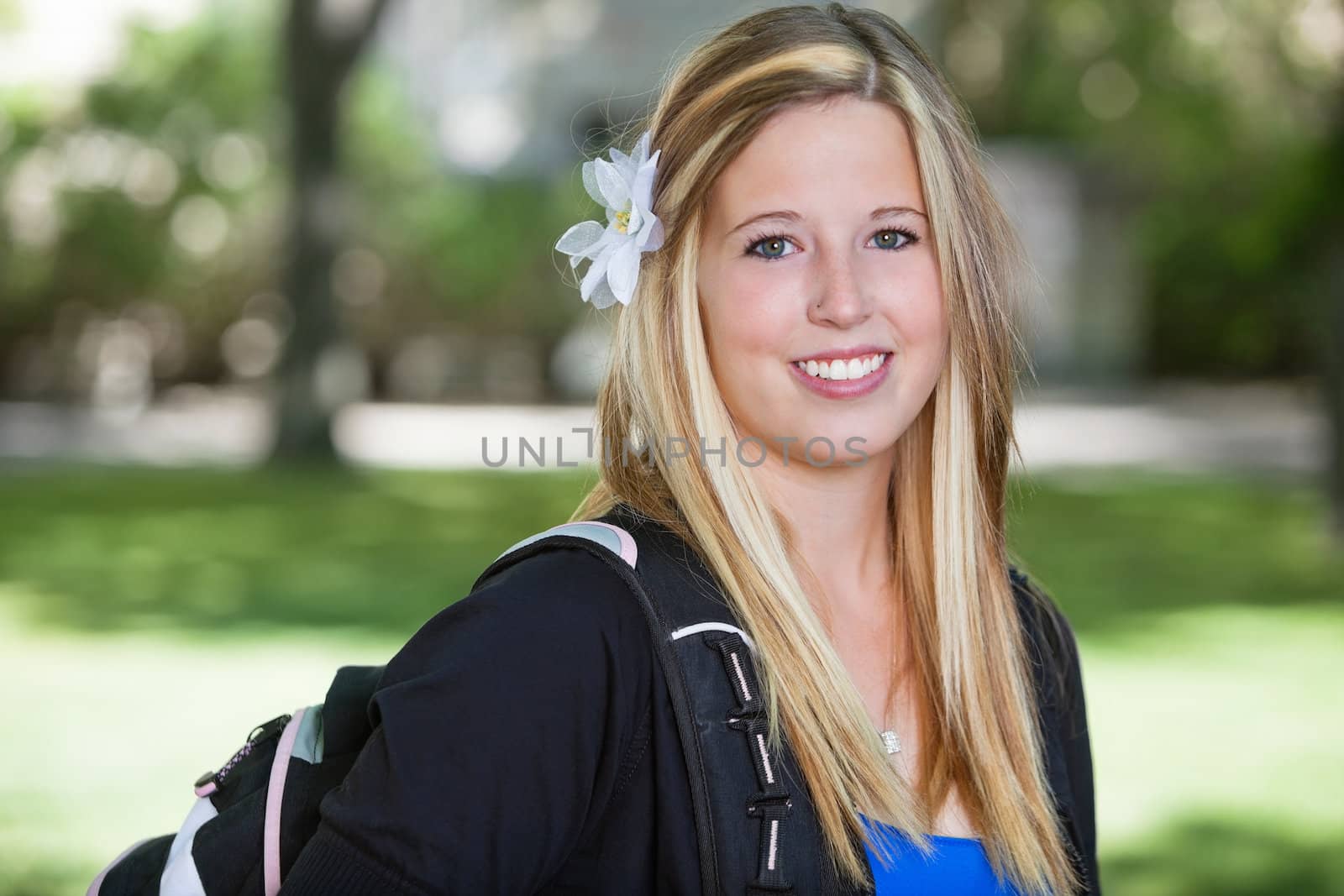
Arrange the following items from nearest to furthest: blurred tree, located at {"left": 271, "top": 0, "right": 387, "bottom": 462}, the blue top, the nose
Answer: the blue top
the nose
blurred tree, located at {"left": 271, "top": 0, "right": 387, "bottom": 462}

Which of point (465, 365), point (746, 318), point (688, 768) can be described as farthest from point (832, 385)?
point (465, 365)

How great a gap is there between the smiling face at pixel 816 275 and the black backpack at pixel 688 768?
33 cm

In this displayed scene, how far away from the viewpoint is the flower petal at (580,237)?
212cm

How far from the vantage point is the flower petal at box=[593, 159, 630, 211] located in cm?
204

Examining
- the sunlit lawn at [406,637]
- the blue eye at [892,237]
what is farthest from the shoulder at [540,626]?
the sunlit lawn at [406,637]

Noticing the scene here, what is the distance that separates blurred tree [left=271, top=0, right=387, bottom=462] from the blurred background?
0.04m

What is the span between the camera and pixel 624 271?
1979 mm

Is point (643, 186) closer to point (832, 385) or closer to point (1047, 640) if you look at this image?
point (832, 385)

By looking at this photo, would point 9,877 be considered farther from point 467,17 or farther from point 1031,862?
point 467,17

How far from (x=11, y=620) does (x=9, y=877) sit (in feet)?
11.1

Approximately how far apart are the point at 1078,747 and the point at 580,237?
106cm

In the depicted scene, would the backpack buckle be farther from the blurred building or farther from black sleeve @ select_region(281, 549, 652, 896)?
the blurred building

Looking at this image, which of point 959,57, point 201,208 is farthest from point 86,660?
point 959,57

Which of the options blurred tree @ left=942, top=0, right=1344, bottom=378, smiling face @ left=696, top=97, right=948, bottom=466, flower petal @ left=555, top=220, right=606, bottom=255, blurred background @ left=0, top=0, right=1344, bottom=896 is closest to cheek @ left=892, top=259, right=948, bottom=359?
smiling face @ left=696, top=97, right=948, bottom=466
